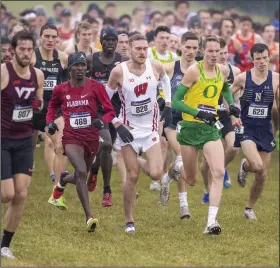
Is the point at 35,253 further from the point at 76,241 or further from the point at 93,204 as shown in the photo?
the point at 93,204

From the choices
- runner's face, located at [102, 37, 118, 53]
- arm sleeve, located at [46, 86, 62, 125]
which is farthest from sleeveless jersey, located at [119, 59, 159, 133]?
runner's face, located at [102, 37, 118, 53]

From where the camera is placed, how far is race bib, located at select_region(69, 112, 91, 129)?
1140 centimetres

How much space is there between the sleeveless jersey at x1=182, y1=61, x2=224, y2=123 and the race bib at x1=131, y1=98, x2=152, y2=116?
1.55 ft

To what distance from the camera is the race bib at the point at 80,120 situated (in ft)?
37.4

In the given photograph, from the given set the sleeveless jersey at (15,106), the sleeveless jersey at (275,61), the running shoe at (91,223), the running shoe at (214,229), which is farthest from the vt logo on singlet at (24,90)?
the sleeveless jersey at (275,61)

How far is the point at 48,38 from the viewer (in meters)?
13.6

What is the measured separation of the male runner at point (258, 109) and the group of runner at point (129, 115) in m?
0.01

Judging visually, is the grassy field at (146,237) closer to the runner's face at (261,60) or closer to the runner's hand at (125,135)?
the runner's hand at (125,135)

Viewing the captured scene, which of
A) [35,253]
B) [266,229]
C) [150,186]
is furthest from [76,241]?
[150,186]

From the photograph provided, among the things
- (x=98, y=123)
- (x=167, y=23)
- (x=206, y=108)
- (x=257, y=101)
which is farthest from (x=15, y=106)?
(x=167, y=23)

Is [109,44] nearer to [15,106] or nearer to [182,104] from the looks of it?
[182,104]

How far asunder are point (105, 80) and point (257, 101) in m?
2.10

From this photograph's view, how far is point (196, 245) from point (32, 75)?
278 cm

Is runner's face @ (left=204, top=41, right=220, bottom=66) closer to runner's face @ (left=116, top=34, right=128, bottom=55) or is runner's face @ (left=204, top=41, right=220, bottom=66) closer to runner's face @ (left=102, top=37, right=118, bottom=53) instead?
runner's face @ (left=102, top=37, right=118, bottom=53)
